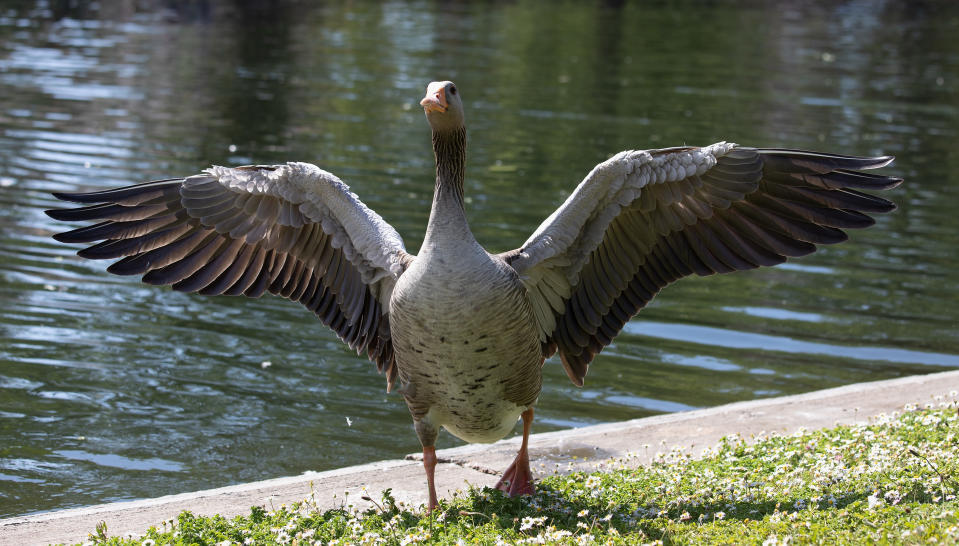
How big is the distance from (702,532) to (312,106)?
732 inches

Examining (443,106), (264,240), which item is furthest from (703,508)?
(264,240)

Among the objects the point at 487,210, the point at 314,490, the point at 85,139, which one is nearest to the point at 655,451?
the point at 314,490

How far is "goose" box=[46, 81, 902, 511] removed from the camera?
18.5ft

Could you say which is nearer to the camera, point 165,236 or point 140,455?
point 165,236

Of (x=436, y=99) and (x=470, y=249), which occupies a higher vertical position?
(x=436, y=99)

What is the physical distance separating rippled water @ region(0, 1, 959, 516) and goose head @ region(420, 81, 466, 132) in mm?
3327

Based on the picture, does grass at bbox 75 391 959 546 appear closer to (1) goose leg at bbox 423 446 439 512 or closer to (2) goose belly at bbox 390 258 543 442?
(1) goose leg at bbox 423 446 439 512

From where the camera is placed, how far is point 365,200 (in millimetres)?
15094

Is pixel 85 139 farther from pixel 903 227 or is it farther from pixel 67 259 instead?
pixel 903 227

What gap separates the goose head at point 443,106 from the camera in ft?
18.4

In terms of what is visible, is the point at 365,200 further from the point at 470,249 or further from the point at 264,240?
the point at 470,249

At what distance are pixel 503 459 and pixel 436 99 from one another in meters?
2.66

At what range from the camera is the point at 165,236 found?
6.55 m

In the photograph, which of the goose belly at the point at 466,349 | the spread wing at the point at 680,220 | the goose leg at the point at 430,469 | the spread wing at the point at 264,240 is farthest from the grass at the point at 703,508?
the spread wing at the point at 264,240
